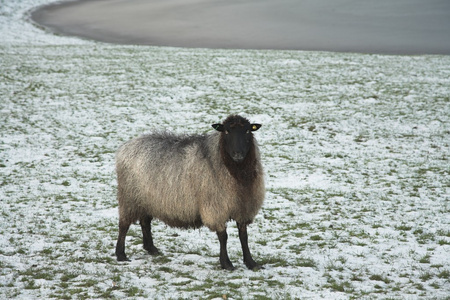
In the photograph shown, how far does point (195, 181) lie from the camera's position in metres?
8.34

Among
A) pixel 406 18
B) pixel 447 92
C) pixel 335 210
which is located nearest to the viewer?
pixel 335 210

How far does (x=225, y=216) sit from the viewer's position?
26.2ft

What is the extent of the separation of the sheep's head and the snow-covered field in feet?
6.94

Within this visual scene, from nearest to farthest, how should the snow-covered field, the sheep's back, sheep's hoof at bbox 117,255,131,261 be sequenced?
the snow-covered field < the sheep's back < sheep's hoof at bbox 117,255,131,261

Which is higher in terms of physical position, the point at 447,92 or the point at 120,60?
the point at 120,60

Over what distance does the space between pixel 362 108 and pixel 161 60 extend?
1637 cm

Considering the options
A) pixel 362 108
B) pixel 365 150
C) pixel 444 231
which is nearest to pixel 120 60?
pixel 362 108

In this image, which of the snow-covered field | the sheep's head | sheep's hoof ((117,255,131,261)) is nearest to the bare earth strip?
the snow-covered field

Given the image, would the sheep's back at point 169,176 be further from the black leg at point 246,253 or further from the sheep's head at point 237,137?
the black leg at point 246,253

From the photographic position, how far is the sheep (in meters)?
7.95

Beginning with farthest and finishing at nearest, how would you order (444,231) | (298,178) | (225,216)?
(298,178) → (444,231) → (225,216)

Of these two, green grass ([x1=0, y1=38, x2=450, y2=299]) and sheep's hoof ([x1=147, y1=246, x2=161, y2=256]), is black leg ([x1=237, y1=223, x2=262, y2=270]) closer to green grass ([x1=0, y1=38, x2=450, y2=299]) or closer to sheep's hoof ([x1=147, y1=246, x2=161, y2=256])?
green grass ([x1=0, y1=38, x2=450, y2=299])

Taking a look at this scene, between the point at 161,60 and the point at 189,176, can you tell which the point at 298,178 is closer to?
the point at 189,176

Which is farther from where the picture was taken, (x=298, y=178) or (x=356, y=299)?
(x=298, y=178)
